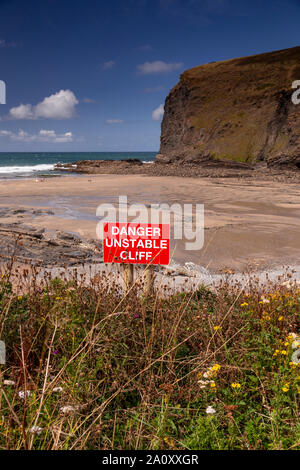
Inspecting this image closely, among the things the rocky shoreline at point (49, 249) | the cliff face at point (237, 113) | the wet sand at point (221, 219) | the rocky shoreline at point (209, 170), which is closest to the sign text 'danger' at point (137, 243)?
the wet sand at point (221, 219)

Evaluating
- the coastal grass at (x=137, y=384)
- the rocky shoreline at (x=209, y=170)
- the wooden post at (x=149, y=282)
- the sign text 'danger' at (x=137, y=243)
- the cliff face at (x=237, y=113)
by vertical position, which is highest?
the cliff face at (x=237, y=113)

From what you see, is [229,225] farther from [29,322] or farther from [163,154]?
[163,154]

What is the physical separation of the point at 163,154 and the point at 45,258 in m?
45.3

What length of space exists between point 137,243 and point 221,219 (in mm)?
7756

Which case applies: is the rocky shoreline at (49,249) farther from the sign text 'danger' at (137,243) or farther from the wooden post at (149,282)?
the wooden post at (149,282)

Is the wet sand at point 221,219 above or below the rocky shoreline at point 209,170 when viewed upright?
below

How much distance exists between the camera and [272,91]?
37.8m

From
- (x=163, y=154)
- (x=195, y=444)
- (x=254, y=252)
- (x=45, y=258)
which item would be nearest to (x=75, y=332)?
(x=195, y=444)

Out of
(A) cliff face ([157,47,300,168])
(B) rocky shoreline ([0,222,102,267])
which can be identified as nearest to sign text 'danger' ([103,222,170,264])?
(B) rocky shoreline ([0,222,102,267])

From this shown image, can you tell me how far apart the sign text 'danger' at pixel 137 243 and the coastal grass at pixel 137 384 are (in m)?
0.48

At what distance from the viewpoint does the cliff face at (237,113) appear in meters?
35.4

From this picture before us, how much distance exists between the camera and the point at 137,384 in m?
2.55

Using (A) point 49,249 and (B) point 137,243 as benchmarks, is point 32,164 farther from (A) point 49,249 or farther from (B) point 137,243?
(B) point 137,243

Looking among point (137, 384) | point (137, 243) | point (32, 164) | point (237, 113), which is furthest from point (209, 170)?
point (32, 164)
